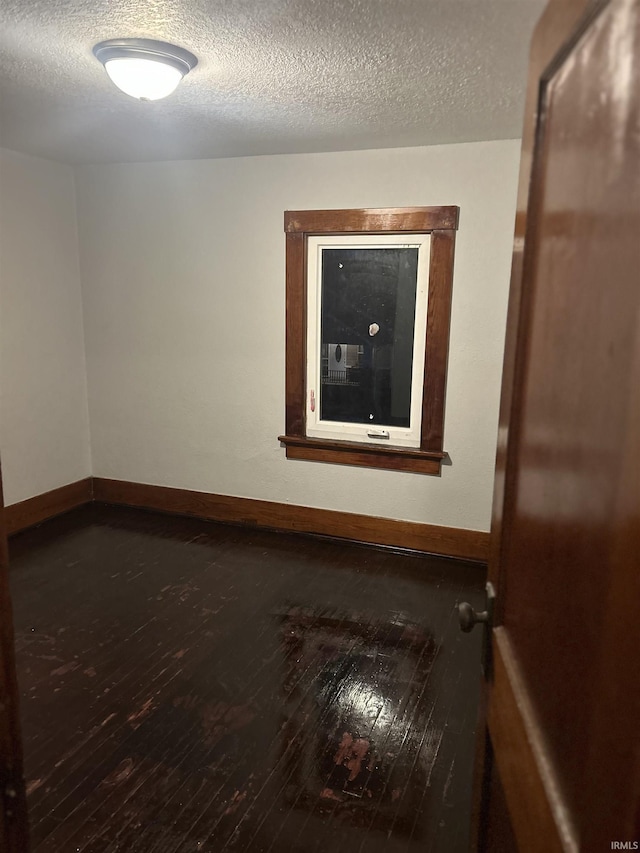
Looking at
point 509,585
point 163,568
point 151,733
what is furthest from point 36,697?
point 509,585

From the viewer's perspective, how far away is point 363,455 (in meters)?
3.84

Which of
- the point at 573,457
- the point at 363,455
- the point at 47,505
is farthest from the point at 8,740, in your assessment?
the point at 47,505

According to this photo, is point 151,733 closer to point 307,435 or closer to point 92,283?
point 307,435

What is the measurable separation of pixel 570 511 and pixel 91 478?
Result: 4.44 meters

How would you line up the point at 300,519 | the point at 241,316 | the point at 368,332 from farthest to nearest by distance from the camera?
the point at 300,519
the point at 241,316
the point at 368,332

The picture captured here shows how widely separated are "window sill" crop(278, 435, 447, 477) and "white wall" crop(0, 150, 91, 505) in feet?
5.45

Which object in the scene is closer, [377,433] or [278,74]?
[278,74]

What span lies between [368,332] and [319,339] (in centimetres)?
33

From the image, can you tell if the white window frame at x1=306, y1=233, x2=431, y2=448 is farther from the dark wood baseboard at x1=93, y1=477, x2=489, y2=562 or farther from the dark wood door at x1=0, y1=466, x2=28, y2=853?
the dark wood door at x1=0, y1=466, x2=28, y2=853

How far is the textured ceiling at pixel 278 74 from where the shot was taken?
6.06ft

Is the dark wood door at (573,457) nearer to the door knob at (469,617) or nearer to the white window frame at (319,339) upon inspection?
the door knob at (469,617)

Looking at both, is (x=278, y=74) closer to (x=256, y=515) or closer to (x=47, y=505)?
(x=256, y=515)

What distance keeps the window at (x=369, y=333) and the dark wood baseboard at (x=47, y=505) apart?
5.73 ft

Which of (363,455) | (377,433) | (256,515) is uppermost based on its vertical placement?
(377,433)
